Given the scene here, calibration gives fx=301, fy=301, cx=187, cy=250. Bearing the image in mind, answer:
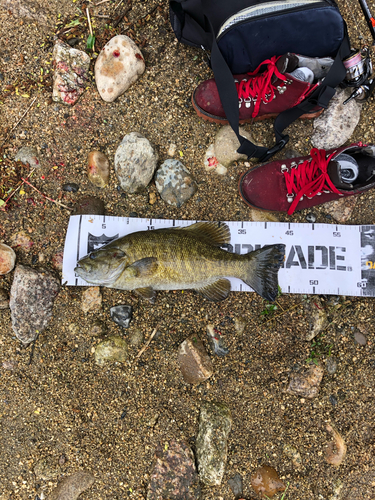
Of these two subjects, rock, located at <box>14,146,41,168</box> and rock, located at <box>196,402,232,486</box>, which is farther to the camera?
rock, located at <box>14,146,41,168</box>

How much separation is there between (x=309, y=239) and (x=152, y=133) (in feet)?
8.13

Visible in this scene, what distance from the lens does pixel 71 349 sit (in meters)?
3.81

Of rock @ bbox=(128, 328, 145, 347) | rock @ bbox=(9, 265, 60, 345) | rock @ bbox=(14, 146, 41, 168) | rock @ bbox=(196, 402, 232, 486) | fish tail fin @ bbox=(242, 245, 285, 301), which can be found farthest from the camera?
rock @ bbox=(14, 146, 41, 168)

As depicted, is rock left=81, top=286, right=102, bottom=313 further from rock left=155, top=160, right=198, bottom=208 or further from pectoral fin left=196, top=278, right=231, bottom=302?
rock left=155, top=160, right=198, bottom=208

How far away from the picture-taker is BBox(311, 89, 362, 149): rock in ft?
12.8

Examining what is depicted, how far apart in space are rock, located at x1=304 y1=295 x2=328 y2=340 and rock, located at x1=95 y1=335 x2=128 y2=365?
7.69ft

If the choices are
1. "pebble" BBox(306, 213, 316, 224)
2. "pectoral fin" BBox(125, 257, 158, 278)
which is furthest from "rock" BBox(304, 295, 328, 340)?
"pectoral fin" BBox(125, 257, 158, 278)

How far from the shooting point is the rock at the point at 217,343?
12.4 ft

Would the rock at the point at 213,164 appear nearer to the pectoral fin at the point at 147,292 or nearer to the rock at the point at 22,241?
the pectoral fin at the point at 147,292

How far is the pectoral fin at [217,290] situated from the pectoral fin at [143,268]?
655 millimetres

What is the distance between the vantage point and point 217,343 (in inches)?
149

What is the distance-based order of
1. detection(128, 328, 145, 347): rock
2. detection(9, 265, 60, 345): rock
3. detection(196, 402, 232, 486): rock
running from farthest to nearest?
detection(128, 328, 145, 347): rock < detection(9, 265, 60, 345): rock < detection(196, 402, 232, 486): rock

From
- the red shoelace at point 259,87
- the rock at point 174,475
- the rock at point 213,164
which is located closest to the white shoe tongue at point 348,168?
the red shoelace at point 259,87

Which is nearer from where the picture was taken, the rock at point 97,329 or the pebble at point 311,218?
the rock at point 97,329
